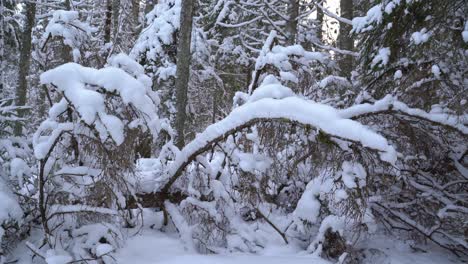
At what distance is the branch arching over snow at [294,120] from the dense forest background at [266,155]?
0.01 meters

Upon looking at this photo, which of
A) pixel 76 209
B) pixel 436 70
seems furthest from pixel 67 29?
pixel 436 70

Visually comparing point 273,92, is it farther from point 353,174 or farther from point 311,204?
point 311,204

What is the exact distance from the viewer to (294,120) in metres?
3.72

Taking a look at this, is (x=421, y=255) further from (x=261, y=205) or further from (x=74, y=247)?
(x=74, y=247)

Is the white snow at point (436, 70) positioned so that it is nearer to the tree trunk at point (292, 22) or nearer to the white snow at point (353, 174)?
the white snow at point (353, 174)

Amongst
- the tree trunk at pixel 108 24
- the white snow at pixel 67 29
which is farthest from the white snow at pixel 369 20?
the tree trunk at pixel 108 24

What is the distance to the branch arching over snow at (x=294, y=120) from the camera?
3.42 meters

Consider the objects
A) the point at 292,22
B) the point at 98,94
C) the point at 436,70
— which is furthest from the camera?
the point at 292,22

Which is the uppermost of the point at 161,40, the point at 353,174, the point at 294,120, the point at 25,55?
the point at 161,40

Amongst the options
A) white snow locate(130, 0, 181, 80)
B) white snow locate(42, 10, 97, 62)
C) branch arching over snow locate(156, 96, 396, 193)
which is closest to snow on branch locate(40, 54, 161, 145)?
branch arching over snow locate(156, 96, 396, 193)

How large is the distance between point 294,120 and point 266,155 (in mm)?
1034

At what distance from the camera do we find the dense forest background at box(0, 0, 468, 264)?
363cm

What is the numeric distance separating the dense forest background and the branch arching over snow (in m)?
0.01

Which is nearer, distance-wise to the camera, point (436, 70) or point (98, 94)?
point (98, 94)
